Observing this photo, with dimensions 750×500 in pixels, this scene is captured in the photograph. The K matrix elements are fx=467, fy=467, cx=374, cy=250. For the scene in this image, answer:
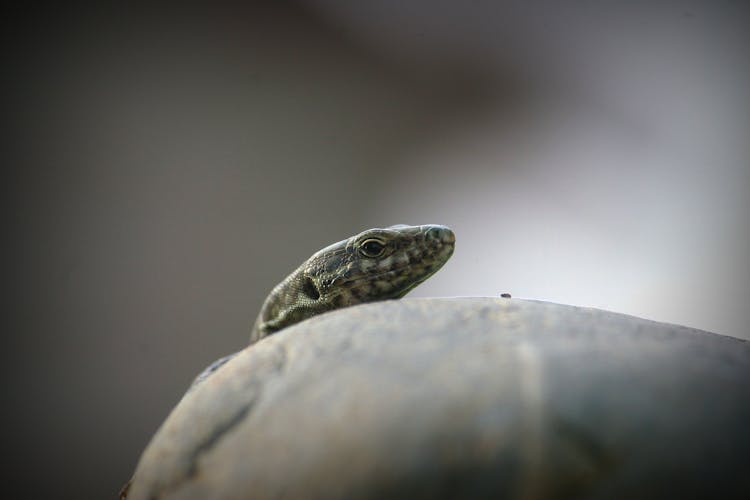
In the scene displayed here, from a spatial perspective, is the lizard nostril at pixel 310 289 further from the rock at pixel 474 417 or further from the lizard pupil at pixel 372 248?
the rock at pixel 474 417

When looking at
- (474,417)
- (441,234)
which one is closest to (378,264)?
(441,234)

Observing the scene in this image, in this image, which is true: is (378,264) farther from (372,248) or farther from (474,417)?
(474,417)

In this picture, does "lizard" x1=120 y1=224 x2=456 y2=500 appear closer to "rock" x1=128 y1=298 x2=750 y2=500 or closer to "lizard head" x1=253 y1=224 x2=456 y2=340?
"lizard head" x1=253 y1=224 x2=456 y2=340

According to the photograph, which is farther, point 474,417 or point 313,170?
point 313,170

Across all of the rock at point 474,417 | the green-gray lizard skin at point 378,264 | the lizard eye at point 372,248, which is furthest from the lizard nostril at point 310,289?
the rock at point 474,417

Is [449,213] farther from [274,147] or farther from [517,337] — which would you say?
[517,337]

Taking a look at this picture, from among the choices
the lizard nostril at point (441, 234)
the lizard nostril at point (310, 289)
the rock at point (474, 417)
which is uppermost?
the lizard nostril at point (441, 234)
